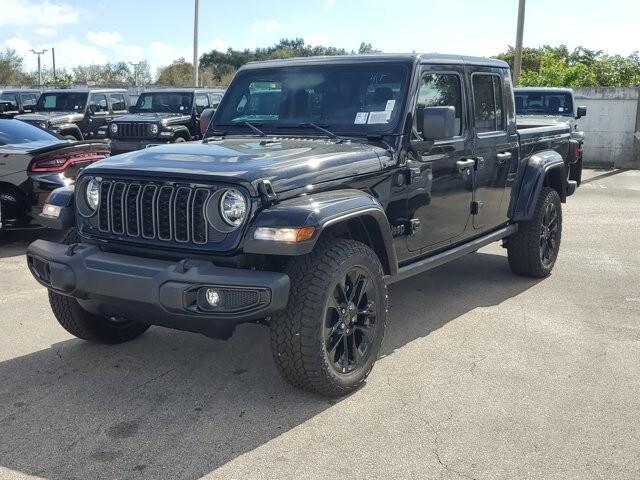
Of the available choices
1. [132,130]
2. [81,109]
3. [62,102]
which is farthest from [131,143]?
[62,102]

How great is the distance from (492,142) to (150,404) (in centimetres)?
332

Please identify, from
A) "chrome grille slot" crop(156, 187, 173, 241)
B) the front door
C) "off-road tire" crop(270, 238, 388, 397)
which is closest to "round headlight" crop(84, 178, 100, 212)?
"chrome grille slot" crop(156, 187, 173, 241)

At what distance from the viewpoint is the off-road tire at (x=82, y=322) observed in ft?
14.7

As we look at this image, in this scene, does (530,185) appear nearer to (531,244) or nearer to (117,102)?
(531,244)

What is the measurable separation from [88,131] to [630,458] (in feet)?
49.7

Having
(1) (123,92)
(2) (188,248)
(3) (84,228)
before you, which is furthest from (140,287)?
(1) (123,92)

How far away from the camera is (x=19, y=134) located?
28.4 feet

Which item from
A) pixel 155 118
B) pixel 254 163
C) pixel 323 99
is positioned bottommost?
pixel 254 163

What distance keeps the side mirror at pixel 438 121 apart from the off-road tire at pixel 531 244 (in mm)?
2175

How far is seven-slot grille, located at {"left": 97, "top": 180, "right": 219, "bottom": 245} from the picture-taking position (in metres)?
3.71

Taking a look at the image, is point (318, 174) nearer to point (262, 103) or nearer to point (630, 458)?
point (262, 103)

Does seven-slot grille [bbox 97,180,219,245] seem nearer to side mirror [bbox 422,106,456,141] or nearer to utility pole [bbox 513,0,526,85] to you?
side mirror [bbox 422,106,456,141]

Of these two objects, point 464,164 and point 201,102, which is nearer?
point 464,164

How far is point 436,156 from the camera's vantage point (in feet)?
16.1
